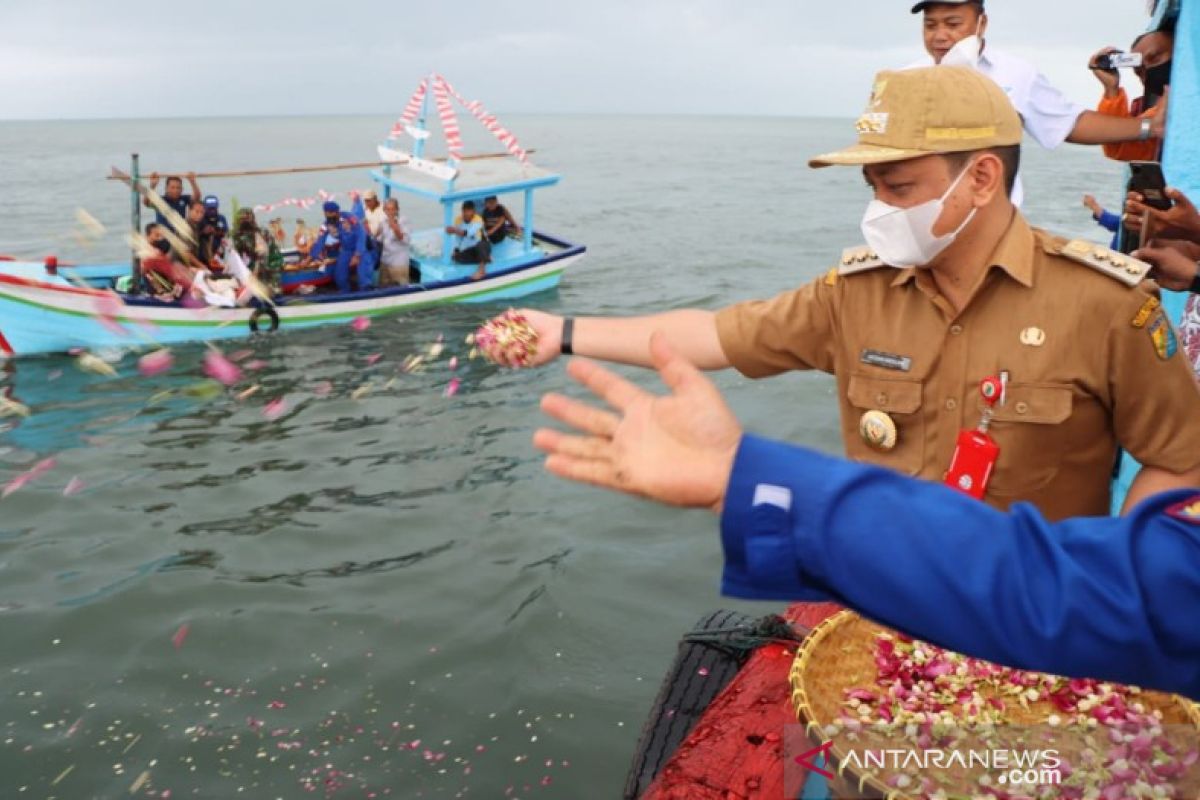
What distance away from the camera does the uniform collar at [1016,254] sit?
2.89m

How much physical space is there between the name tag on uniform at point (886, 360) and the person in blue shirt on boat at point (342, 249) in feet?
48.7

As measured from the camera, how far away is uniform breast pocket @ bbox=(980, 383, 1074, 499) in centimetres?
289

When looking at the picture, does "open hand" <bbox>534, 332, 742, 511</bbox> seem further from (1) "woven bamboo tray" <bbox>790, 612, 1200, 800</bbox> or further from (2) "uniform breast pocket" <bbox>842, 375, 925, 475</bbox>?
(2) "uniform breast pocket" <bbox>842, 375, 925, 475</bbox>

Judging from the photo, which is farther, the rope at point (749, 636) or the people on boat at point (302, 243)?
the people on boat at point (302, 243)

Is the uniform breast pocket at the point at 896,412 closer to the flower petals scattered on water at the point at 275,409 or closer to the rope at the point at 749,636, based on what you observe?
the rope at the point at 749,636

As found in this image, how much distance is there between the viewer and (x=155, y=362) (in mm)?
15094

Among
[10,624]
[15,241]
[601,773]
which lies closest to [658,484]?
[601,773]

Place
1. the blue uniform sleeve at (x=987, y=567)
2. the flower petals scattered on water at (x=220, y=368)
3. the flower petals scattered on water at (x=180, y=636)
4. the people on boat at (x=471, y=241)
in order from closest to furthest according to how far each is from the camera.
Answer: the blue uniform sleeve at (x=987, y=567) → the flower petals scattered on water at (x=180, y=636) → the flower petals scattered on water at (x=220, y=368) → the people on boat at (x=471, y=241)

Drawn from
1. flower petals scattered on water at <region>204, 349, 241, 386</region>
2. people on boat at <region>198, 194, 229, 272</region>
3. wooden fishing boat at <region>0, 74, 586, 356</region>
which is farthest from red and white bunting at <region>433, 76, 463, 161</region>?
flower petals scattered on water at <region>204, 349, 241, 386</region>

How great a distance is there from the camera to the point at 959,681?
2793mm

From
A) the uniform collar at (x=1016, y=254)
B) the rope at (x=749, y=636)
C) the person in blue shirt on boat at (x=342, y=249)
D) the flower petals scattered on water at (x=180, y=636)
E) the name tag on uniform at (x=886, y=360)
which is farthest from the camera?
the person in blue shirt on boat at (x=342, y=249)

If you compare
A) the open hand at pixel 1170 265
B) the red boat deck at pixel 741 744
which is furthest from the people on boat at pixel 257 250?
the open hand at pixel 1170 265

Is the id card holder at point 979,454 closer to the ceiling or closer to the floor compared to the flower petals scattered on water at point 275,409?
closer to the ceiling

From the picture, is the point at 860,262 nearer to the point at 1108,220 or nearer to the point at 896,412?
the point at 896,412
